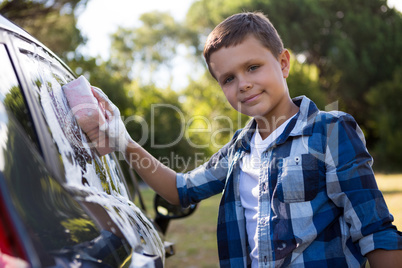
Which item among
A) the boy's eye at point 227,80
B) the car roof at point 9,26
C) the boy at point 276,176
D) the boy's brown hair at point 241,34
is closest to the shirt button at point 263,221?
the boy at point 276,176

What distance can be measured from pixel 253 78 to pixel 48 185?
1.12m

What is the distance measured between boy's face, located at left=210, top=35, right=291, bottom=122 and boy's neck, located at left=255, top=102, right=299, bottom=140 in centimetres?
1

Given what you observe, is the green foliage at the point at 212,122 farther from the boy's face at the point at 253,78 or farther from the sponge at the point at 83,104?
the sponge at the point at 83,104

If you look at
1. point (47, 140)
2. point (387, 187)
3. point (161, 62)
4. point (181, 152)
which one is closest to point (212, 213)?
point (181, 152)

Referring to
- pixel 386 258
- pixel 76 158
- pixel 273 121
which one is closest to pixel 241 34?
pixel 273 121

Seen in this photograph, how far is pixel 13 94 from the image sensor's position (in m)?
1.11

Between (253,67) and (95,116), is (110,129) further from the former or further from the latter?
(253,67)

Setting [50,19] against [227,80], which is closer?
[227,80]

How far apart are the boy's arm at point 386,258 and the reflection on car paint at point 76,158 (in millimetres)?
732

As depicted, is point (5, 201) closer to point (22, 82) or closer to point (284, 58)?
point (22, 82)

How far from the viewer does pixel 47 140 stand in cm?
111

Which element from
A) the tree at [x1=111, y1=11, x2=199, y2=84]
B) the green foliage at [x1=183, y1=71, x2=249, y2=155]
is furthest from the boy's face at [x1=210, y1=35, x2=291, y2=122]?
the tree at [x1=111, y1=11, x2=199, y2=84]

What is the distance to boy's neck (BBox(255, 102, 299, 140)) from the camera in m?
1.89

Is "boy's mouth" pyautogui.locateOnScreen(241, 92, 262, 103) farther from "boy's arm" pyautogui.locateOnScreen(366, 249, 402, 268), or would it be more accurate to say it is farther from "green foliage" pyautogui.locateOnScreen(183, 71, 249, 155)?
"green foliage" pyautogui.locateOnScreen(183, 71, 249, 155)
